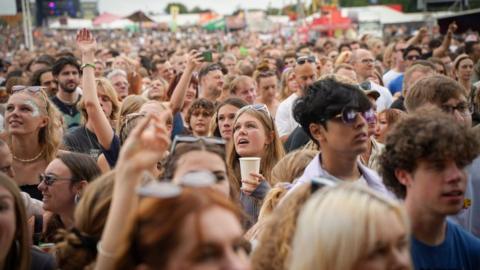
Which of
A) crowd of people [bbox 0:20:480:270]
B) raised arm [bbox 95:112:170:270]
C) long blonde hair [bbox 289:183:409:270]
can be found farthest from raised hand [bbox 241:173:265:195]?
raised arm [bbox 95:112:170:270]

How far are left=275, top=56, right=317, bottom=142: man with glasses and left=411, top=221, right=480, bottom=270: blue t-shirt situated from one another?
4.86 metres

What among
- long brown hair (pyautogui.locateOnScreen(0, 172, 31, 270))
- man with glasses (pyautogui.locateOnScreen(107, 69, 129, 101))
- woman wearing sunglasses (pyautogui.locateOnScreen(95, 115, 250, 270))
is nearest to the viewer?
woman wearing sunglasses (pyautogui.locateOnScreen(95, 115, 250, 270))

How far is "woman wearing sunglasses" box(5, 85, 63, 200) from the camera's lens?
6492mm

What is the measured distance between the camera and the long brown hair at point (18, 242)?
365 centimetres

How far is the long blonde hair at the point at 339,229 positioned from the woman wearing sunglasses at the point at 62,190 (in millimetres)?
2177

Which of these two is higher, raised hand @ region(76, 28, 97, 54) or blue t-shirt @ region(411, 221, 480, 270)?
raised hand @ region(76, 28, 97, 54)

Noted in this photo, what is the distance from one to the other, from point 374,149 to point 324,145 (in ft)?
5.77

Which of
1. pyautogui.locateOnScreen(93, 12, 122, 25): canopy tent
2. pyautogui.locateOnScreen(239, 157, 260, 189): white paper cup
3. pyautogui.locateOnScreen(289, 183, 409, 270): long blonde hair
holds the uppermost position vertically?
pyautogui.locateOnScreen(289, 183, 409, 270): long blonde hair

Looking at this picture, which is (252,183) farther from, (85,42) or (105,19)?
(105,19)

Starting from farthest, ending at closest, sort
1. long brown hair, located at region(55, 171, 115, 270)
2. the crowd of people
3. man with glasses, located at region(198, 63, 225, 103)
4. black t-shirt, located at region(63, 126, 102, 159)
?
1. man with glasses, located at region(198, 63, 225, 103)
2. black t-shirt, located at region(63, 126, 102, 159)
3. long brown hair, located at region(55, 171, 115, 270)
4. the crowd of people

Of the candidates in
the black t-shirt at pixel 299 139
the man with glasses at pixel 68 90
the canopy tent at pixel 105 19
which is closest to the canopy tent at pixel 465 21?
the man with glasses at pixel 68 90

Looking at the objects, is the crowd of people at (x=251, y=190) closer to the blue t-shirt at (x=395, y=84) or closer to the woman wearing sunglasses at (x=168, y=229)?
the woman wearing sunglasses at (x=168, y=229)

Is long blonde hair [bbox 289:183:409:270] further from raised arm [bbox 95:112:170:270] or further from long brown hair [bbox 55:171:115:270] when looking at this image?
long brown hair [bbox 55:171:115:270]

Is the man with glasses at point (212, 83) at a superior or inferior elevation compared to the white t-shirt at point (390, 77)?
superior
